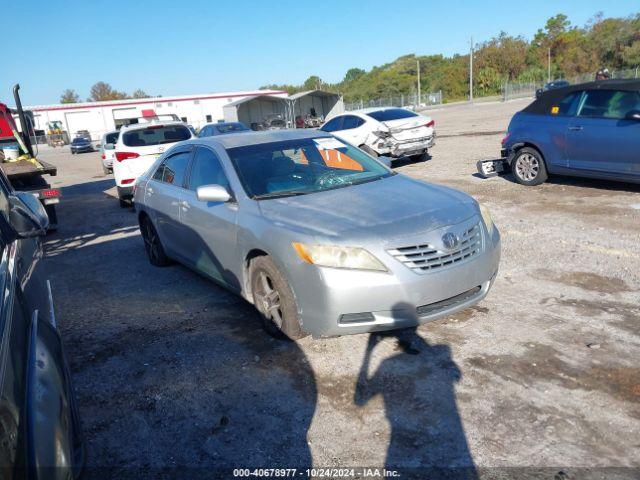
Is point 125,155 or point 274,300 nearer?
point 274,300

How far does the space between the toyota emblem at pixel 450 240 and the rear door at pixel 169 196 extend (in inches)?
114

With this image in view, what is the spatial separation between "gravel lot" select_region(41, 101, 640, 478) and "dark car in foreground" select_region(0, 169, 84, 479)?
1.00 m

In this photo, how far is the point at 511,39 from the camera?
3216 inches

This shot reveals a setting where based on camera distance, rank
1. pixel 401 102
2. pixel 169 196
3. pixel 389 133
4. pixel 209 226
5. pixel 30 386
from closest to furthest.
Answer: pixel 30 386
pixel 209 226
pixel 169 196
pixel 389 133
pixel 401 102

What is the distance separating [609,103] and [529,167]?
164 cm

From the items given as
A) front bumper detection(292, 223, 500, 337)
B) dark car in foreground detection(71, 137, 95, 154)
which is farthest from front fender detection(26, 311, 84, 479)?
dark car in foreground detection(71, 137, 95, 154)

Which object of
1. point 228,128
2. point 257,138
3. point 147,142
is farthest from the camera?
point 228,128

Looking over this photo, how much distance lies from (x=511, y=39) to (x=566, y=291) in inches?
3475

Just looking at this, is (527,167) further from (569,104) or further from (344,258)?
(344,258)

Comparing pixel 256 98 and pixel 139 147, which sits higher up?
pixel 256 98

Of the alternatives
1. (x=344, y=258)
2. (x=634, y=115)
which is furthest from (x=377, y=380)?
(x=634, y=115)

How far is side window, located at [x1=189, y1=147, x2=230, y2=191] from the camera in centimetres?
466

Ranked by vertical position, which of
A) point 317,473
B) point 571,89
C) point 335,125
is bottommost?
point 317,473

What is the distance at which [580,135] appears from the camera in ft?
26.4
